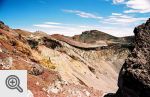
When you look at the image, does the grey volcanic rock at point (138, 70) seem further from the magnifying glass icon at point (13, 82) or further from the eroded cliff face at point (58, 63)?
the eroded cliff face at point (58, 63)

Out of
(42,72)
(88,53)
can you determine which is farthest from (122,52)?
(42,72)

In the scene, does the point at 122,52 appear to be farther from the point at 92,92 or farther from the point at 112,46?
the point at 92,92

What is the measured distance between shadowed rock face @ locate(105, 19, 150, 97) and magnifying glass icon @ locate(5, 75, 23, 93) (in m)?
6.55

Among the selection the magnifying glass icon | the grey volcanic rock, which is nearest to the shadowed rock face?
the grey volcanic rock

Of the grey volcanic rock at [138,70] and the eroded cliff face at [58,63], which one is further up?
the grey volcanic rock at [138,70]

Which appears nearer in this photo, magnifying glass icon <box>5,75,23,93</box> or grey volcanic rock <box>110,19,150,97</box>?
magnifying glass icon <box>5,75,23,93</box>

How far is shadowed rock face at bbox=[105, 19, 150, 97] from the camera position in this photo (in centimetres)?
1354

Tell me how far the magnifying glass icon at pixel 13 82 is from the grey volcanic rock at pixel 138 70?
6.55 meters

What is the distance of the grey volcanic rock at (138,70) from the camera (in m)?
13.5

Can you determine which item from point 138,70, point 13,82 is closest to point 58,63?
point 138,70

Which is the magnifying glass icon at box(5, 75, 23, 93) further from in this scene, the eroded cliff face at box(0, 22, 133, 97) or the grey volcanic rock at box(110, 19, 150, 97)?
the eroded cliff face at box(0, 22, 133, 97)

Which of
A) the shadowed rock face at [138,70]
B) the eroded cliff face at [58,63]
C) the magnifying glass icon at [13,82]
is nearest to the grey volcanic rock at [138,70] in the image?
the shadowed rock face at [138,70]

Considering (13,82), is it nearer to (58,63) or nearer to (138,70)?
(138,70)

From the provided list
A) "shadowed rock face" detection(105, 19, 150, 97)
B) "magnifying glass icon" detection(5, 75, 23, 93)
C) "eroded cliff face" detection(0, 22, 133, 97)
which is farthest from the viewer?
"eroded cliff face" detection(0, 22, 133, 97)
